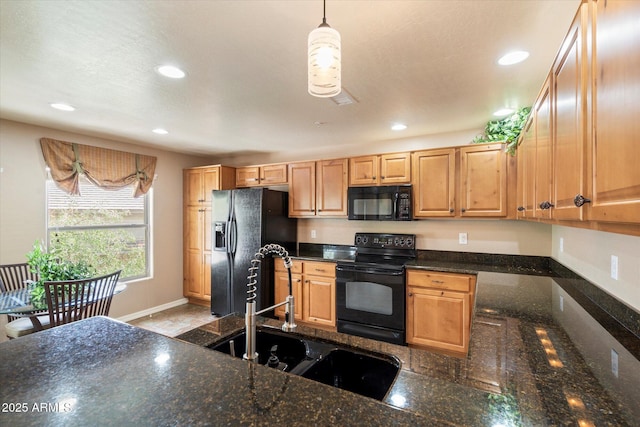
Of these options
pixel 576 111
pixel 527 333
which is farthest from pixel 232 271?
pixel 576 111

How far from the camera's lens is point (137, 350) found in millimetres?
955

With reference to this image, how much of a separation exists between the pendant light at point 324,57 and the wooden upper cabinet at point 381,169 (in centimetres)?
245

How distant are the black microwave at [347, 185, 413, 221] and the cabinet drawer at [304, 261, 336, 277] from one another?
64 centimetres

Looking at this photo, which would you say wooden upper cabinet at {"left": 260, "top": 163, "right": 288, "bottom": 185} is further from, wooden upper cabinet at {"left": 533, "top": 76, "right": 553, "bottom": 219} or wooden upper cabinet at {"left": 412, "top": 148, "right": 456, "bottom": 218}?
wooden upper cabinet at {"left": 533, "top": 76, "right": 553, "bottom": 219}

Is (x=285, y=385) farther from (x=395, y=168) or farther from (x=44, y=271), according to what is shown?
(x=395, y=168)

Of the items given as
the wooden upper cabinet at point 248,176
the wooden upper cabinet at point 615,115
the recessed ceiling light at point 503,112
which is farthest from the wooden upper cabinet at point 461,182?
the wooden upper cabinet at point 615,115

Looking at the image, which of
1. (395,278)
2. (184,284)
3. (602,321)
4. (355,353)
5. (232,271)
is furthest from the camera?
(184,284)

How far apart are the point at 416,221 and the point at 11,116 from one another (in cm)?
441

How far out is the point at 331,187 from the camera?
388 cm

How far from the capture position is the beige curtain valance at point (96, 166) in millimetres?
3453

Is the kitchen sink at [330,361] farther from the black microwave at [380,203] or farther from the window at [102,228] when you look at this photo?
the window at [102,228]

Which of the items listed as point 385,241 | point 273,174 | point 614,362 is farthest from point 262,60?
point 385,241

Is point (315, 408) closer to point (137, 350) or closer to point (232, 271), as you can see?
point (137, 350)

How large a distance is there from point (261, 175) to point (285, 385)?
12.6 feet
